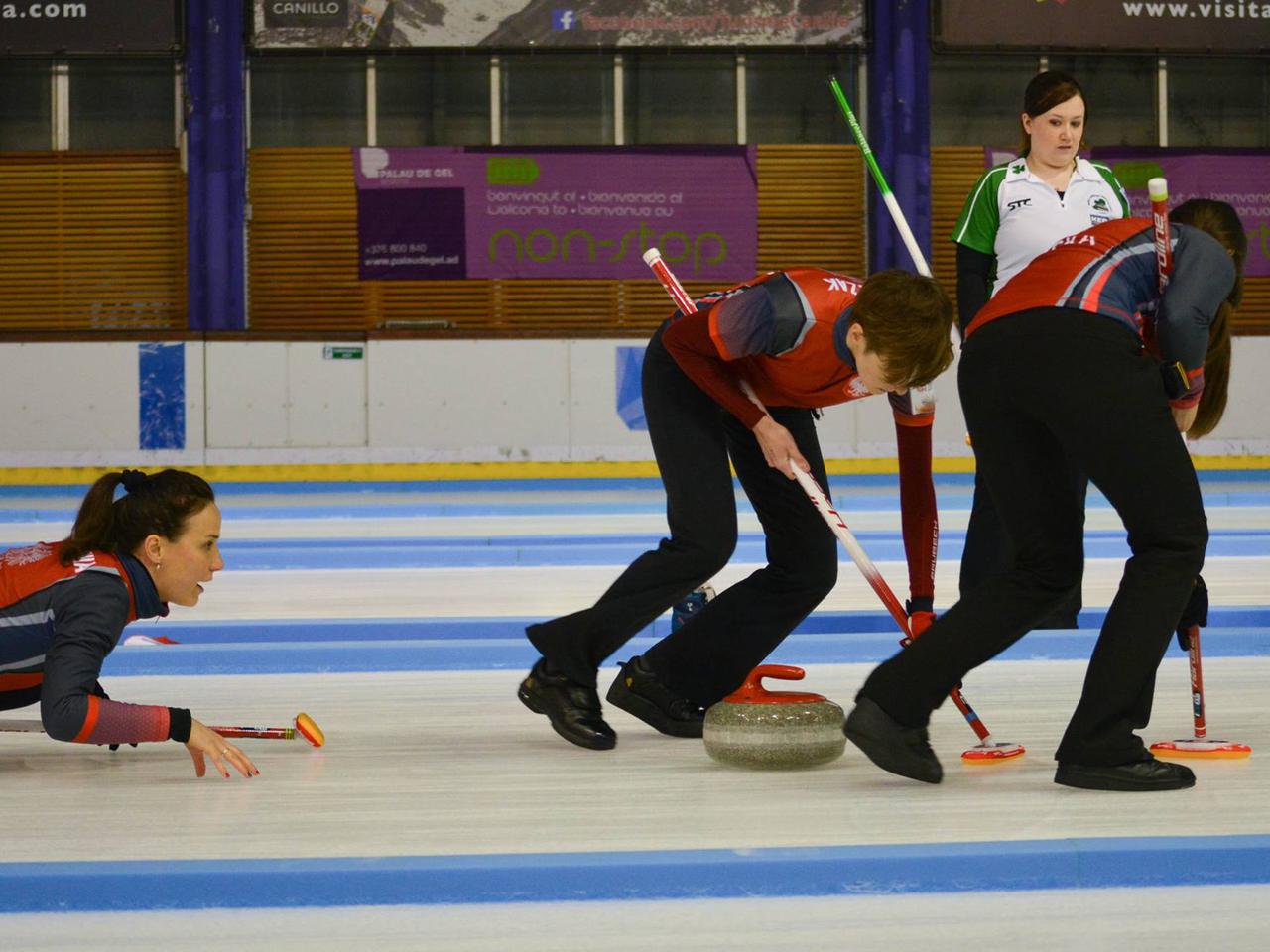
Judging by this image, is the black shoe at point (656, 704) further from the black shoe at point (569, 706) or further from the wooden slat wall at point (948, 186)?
the wooden slat wall at point (948, 186)

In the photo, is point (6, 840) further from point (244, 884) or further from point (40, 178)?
point (40, 178)

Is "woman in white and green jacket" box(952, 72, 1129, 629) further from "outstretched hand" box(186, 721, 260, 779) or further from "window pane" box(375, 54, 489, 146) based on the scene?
"window pane" box(375, 54, 489, 146)

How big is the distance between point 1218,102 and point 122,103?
850 centimetres

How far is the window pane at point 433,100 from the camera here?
13117mm

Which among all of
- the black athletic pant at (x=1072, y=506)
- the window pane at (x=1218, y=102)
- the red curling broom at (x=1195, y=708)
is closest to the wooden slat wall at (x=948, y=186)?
the window pane at (x=1218, y=102)

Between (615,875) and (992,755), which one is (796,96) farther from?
(615,875)

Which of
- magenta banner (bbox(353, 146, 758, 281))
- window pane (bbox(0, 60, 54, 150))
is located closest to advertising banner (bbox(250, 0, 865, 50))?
magenta banner (bbox(353, 146, 758, 281))

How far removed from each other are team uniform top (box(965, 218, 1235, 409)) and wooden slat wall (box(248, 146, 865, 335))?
10.4 meters

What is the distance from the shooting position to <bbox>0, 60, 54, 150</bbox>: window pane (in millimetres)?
13102

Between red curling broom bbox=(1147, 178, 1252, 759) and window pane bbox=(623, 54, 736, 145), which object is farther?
window pane bbox=(623, 54, 736, 145)

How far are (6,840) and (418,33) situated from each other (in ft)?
36.3

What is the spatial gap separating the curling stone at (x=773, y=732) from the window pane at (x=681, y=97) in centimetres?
1064

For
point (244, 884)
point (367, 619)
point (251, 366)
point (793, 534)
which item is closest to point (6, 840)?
point (244, 884)

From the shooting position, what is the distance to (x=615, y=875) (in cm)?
224
